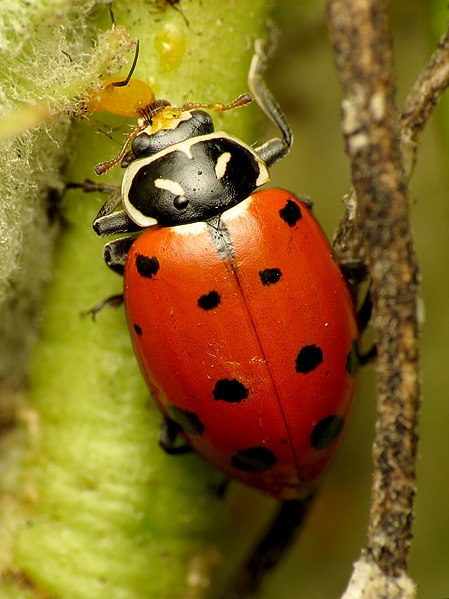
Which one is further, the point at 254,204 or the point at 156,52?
the point at 254,204

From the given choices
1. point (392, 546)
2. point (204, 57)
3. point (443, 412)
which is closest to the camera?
point (392, 546)

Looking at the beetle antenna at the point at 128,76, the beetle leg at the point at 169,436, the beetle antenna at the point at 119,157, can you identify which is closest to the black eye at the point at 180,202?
the beetle antenna at the point at 119,157

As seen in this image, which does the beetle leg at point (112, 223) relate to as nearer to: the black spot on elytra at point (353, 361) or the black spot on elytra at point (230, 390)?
the black spot on elytra at point (230, 390)

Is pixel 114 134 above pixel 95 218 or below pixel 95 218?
above

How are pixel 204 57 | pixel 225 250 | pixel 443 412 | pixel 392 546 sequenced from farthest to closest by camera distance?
pixel 443 412 → pixel 225 250 → pixel 204 57 → pixel 392 546

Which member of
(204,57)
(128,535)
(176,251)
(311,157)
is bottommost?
(128,535)

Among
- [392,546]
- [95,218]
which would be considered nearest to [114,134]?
[95,218]

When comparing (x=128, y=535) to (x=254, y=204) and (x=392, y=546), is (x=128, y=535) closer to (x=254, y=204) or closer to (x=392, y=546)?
(x=392, y=546)

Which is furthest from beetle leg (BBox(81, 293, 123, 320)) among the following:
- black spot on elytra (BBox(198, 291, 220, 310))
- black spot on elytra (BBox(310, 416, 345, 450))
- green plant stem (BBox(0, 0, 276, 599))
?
black spot on elytra (BBox(310, 416, 345, 450))

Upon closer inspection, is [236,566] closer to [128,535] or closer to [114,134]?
[128,535]
